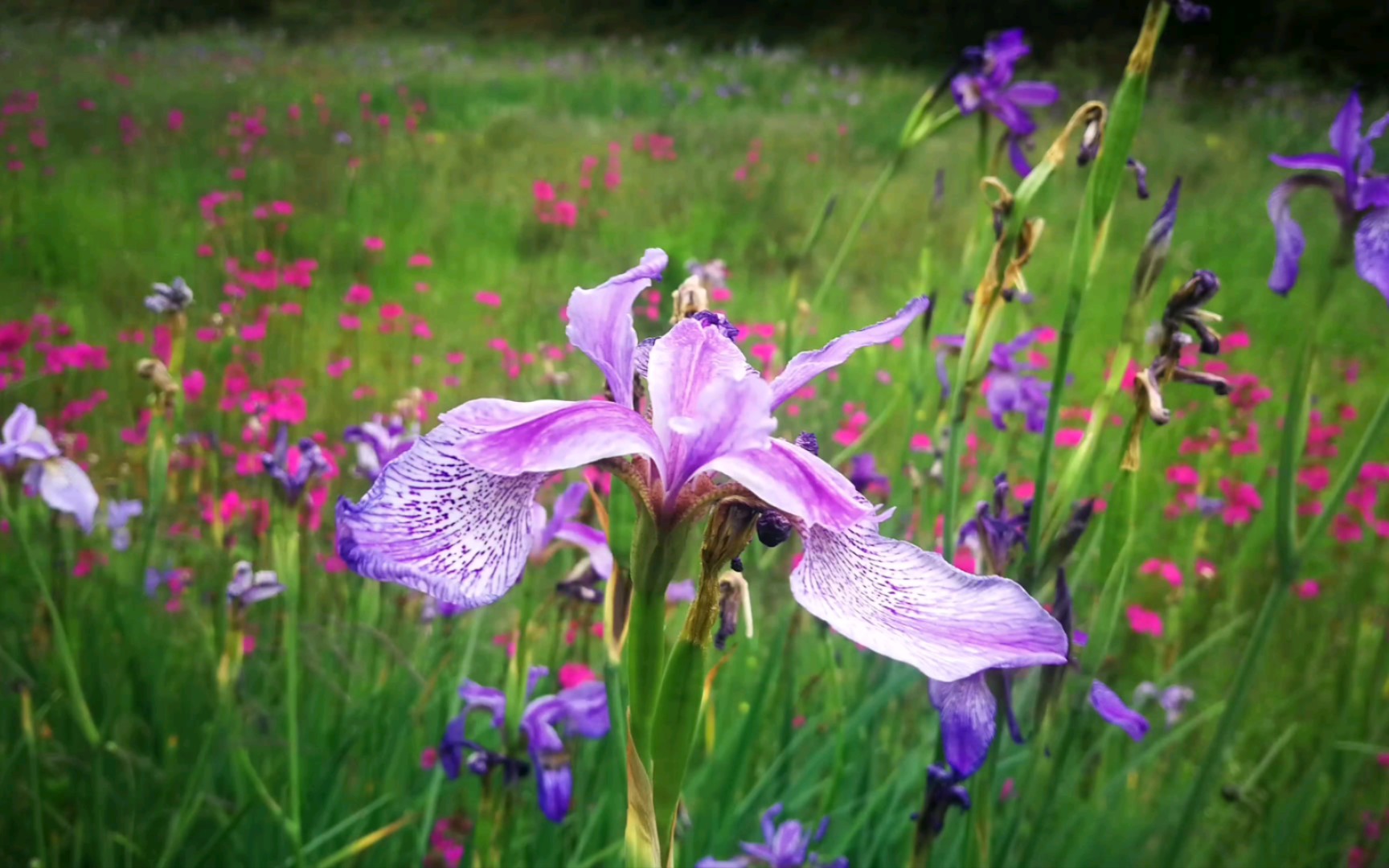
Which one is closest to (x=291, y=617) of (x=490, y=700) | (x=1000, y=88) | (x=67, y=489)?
(x=490, y=700)

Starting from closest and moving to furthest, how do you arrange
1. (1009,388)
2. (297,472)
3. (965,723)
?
(965,723) → (297,472) → (1009,388)

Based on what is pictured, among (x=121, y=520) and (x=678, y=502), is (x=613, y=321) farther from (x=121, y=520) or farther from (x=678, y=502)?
(x=121, y=520)

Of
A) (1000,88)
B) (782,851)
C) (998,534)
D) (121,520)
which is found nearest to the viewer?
(998,534)

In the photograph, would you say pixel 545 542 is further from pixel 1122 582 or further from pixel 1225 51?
pixel 1225 51

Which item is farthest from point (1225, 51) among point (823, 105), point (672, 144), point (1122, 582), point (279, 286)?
point (1122, 582)

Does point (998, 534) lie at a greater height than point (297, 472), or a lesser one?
greater

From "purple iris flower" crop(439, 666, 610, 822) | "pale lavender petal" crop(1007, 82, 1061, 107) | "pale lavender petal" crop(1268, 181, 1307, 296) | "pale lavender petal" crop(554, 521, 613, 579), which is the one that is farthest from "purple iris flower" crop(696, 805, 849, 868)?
"pale lavender petal" crop(1007, 82, 1061, 107)
